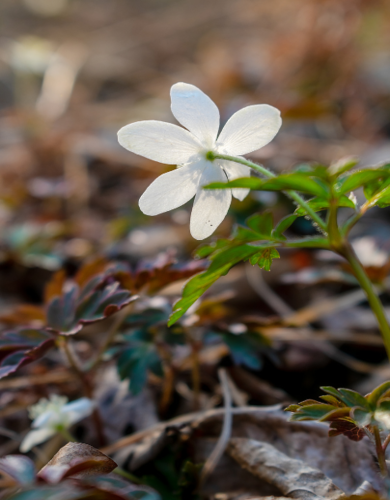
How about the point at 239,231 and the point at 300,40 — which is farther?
the point at 300,40

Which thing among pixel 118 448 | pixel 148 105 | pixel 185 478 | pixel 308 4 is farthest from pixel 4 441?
pixel 308 4

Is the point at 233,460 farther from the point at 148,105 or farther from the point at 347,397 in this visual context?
the point at 148,105

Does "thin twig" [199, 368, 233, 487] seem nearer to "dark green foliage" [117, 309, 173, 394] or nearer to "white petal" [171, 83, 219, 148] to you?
"dark green foliage" [117, 309, 173, 394]

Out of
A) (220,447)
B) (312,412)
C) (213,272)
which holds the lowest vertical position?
(220,447)

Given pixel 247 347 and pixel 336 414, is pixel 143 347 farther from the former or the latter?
pixel 336 414

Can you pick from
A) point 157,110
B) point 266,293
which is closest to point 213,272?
point 266,293
